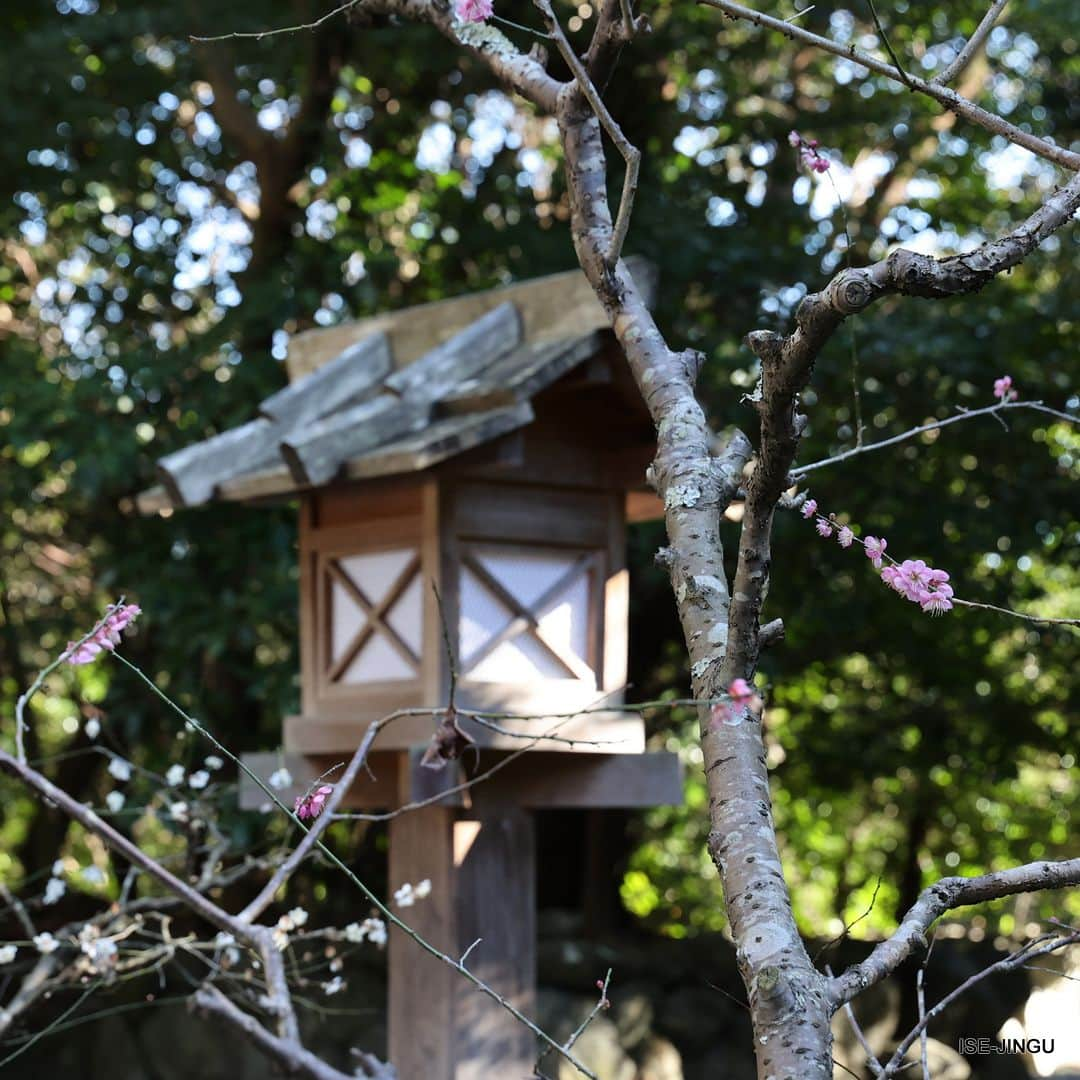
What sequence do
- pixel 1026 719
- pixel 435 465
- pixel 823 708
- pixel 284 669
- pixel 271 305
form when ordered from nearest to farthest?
pixel 435 465 → pixel 284 669 → pixel 271 305 → pixel 1026 719 → pixel 823 708

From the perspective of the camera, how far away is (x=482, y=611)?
12.1 feet

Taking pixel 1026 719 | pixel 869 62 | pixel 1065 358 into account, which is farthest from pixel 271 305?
pixel 869 62

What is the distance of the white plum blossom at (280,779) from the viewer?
389 cm

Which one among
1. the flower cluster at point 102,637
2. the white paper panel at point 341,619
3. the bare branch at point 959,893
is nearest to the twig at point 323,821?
the flower cluster at point 102,637

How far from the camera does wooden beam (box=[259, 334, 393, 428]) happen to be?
161 inches

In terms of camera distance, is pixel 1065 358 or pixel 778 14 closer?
pixel 1065 358

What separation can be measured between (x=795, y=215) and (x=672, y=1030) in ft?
11.7

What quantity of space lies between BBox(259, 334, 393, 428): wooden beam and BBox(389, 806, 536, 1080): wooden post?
1178 mm

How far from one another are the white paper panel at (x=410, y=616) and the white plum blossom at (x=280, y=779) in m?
0.50

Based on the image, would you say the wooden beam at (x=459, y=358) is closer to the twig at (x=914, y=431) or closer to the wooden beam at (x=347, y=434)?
the wooden beam at (x=347, y=434)

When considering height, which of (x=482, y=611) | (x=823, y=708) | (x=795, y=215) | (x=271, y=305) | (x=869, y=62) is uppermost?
(x=795, y=215)

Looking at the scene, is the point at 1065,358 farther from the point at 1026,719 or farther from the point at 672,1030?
the point at 672,1030

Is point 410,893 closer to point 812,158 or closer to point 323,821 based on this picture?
point 323,821

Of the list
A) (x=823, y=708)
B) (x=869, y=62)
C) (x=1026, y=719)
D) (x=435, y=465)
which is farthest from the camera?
(x=823, y=708)
